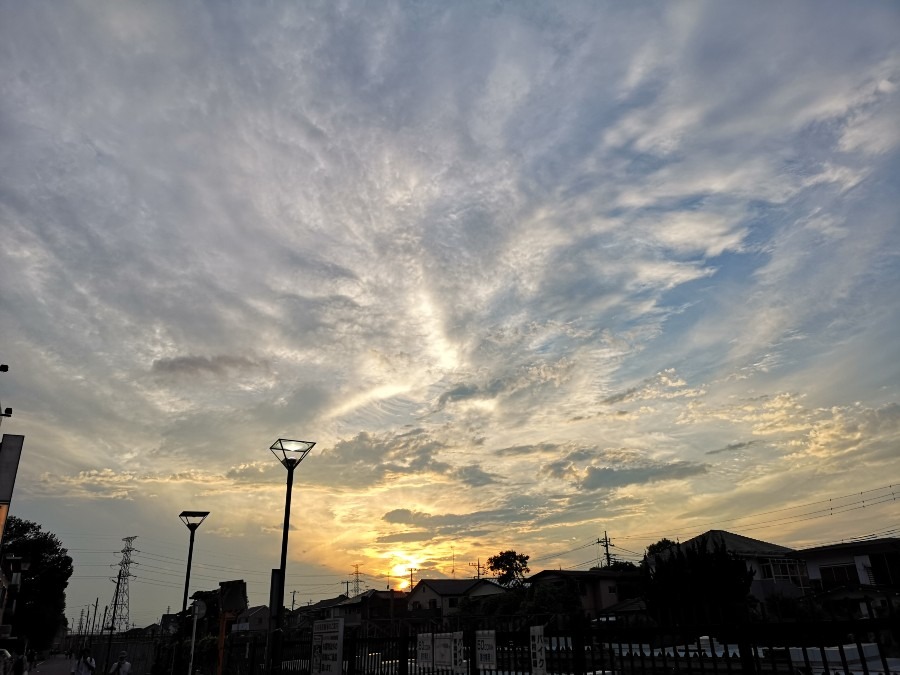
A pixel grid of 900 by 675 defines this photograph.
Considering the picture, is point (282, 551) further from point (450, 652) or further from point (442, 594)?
point (442, 594)

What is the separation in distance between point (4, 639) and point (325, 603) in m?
92.5

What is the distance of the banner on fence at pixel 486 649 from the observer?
9367 millimetres

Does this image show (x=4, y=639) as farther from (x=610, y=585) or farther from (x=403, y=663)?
(x=610, y=585)

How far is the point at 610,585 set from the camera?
61281mm

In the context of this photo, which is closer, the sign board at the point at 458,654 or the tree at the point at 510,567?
the sign board at the point at 458,654

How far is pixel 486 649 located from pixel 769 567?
50.1 metres

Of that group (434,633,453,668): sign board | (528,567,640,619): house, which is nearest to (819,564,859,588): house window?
(528,567,640,619): house

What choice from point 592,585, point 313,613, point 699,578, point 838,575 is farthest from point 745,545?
point 313,613

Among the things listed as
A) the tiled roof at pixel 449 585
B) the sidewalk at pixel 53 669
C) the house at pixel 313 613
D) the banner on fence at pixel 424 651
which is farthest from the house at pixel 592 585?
the banner on fence at pixel 424 651

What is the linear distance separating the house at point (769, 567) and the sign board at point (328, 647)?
137 feet

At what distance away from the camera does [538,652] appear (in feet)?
28.1

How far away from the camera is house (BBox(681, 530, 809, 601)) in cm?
4906

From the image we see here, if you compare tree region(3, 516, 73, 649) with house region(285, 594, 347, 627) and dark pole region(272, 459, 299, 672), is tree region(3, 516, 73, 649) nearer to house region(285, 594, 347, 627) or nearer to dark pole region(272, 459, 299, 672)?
house region(285, 594, 347, 627)

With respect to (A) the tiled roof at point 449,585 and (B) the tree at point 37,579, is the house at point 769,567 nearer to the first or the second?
(A) the tiled roof at point 449,585
